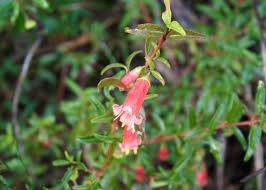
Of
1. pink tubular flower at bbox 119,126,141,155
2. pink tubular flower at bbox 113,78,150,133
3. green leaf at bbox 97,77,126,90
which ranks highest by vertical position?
green leaf at bbox 97,77,126,90

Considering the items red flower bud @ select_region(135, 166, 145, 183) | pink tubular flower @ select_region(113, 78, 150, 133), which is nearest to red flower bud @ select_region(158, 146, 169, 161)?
red flower bud @ select_region(135, 166, 145, 183)

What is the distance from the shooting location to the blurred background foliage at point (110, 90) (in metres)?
2.57

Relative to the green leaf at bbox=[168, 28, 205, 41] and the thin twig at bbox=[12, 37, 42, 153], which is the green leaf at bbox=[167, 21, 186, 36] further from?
the thin twig at bbox=[12, 37, 42, 153]

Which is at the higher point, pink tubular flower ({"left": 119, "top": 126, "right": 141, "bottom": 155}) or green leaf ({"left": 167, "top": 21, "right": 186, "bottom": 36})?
green leaf ({"left": 167, "top": 21, "right": 186, "bottom": 36})

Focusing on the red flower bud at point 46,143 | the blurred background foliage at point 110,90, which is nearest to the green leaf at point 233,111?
the blurred background foliage at point 110,90

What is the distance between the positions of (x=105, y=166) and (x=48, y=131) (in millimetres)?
938

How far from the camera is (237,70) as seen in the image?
10.1 ft

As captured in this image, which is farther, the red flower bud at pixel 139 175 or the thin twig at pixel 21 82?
the thin twig at pixel 21 82

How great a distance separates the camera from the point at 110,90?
2734mm

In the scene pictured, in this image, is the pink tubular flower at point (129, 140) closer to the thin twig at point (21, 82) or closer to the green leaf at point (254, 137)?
the green leaf at point (254, 137)

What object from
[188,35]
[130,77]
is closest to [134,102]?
[130,77]

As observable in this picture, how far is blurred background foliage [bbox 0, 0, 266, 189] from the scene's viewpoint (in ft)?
8.45

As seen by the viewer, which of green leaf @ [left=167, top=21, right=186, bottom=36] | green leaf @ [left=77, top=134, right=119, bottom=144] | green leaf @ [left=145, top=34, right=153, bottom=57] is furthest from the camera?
green leaf @ [left=77, top=134, right=119, bottom=144]

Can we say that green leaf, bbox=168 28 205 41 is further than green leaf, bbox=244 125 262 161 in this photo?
No
